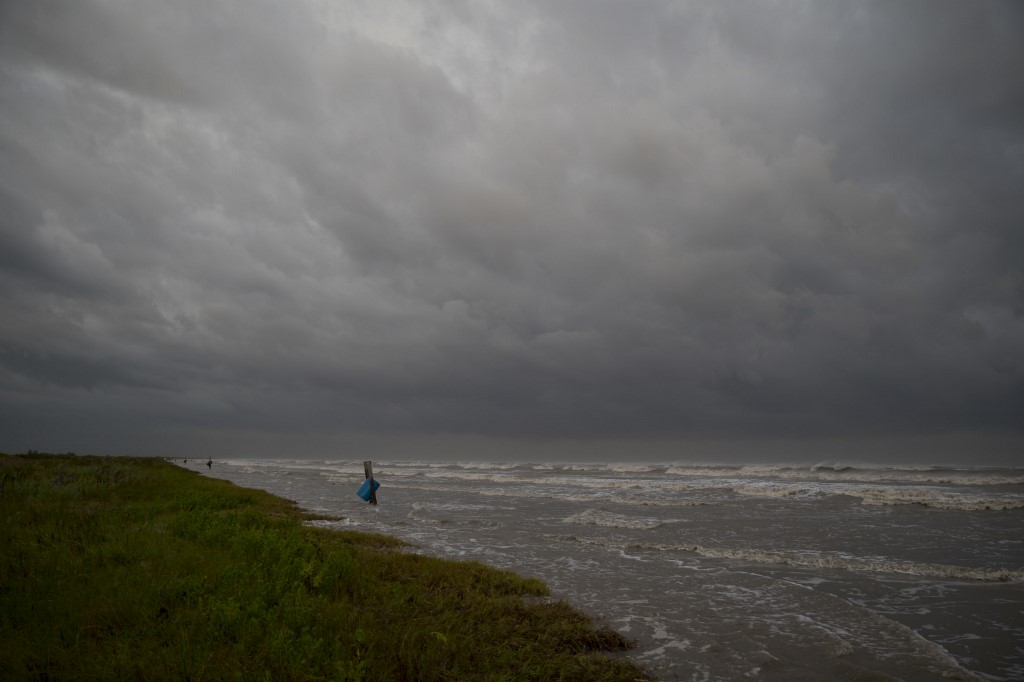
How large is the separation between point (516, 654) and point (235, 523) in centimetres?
995

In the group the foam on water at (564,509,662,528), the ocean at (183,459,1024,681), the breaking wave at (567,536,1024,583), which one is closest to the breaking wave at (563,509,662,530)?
the foam on water at (564,509,662,528)

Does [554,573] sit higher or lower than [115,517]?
lower

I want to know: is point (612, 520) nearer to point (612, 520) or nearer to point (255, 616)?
point (612, 520)

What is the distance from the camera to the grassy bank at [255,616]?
17.3 feet

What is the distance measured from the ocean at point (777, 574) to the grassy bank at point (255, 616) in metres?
1.91

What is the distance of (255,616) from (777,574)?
40.9 feet

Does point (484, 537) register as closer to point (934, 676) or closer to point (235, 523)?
point (235, 523)

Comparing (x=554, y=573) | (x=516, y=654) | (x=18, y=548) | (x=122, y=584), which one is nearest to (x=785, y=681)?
(x=516, y=654)

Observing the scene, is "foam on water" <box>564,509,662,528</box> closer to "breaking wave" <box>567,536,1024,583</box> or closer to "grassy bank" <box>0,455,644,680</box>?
"breaking wave" <box>567,536,1024,583</box>

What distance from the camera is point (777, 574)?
1341 centimetres

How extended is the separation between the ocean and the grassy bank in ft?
6.26

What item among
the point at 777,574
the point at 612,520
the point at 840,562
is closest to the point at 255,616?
the point at 777,574

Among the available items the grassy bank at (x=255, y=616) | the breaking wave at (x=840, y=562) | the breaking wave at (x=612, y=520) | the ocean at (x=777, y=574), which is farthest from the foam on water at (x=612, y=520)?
the grassy bank at (x=255, y=616)

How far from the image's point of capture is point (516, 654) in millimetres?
6562
